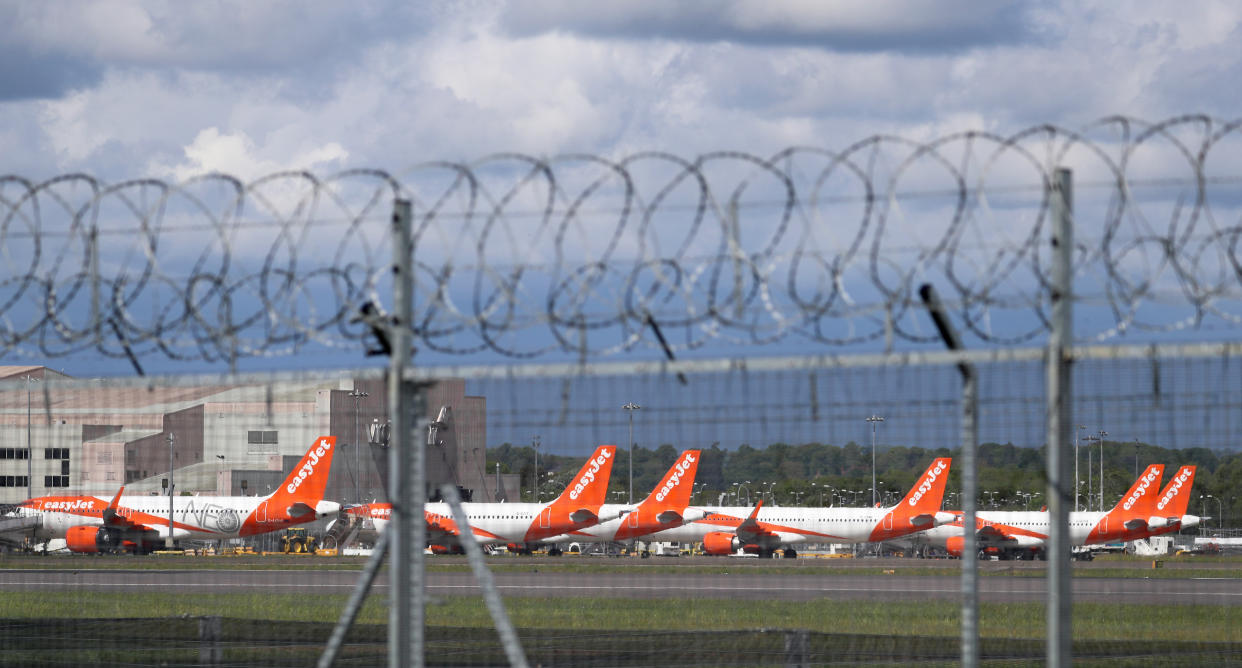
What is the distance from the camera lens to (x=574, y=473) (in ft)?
213

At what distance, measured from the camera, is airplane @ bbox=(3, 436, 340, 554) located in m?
53.0

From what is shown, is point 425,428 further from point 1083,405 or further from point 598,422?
point 1083,405

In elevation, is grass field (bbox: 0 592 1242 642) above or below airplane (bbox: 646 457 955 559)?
above

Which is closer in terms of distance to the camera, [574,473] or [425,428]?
[425,428]

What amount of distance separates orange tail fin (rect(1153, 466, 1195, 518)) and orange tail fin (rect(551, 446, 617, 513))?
79.8 ft

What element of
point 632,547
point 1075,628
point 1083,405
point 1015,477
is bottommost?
point 632,547

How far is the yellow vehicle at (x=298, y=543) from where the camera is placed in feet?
240

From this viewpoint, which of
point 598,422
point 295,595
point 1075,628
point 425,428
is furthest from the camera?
point 295,595

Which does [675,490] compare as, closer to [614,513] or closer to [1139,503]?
[614,513]

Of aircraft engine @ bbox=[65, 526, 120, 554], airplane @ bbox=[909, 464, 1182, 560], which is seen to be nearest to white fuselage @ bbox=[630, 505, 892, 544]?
airplane @ bbox=[909, 464, 1182, 560]

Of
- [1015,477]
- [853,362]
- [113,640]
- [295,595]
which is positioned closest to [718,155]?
[853,362]

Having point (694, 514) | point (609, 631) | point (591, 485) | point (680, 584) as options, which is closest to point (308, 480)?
point (591, 485)

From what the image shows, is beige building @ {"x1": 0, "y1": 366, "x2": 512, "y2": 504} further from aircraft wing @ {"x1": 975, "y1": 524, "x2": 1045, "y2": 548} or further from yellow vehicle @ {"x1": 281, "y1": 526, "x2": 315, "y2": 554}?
aircraft wing @ {"x1": 975, "y1": 524, "x2": 1045, "y2": 548}

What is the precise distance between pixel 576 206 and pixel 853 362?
2229mm
